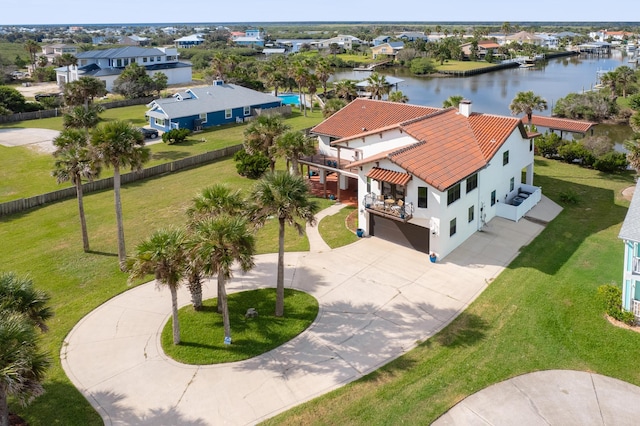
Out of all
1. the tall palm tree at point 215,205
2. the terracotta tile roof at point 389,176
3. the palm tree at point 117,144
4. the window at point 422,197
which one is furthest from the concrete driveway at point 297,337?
the palm tree at point 117,144

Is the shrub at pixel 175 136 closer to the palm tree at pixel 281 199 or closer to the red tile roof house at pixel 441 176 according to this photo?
the red tile roof house at pixel 441 176

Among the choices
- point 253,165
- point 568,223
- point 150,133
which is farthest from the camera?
point 150,133

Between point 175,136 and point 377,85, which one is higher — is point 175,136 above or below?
below

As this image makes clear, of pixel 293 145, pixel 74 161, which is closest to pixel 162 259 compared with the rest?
pixel 74 161

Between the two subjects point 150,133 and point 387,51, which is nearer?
point 150,133

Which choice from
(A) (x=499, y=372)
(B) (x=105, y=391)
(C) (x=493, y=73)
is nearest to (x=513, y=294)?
(A) (x=499, y=372)

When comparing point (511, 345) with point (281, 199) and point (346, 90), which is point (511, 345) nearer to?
point (281, 199)
